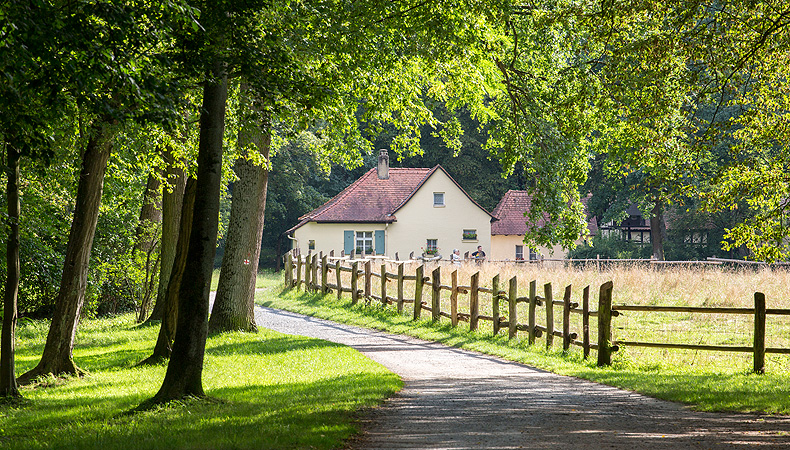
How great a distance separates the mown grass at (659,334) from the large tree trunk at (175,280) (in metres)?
6.40

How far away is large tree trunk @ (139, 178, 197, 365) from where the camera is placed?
12578 mm

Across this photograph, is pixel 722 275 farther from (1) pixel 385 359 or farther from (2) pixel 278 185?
(2) pixel 278 185

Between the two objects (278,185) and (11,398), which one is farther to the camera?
(278,185)

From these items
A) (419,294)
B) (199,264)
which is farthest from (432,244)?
(199,264)

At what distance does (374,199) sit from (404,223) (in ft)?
8.82

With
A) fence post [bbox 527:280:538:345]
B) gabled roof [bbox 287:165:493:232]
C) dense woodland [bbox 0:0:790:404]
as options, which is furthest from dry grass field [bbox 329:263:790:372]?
gabled roof [bbox 287:165:493:232]

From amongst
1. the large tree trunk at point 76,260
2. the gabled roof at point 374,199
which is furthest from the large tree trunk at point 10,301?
the gabled roof at point 374,199

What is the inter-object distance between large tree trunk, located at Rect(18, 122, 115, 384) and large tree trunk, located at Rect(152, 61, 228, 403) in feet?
11.3

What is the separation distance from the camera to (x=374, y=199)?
170ft

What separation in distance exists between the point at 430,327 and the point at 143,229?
9236 mm

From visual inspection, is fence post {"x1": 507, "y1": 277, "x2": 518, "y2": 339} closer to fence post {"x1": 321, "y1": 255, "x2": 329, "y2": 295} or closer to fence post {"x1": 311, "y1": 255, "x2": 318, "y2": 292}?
fence post {"x1": 321, "y1": 255, "x2": 329, "y2": 295}

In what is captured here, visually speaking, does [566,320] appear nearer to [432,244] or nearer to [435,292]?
[435,292]

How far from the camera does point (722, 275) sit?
25.5 metres

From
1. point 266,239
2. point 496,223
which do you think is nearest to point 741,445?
point 496,223
